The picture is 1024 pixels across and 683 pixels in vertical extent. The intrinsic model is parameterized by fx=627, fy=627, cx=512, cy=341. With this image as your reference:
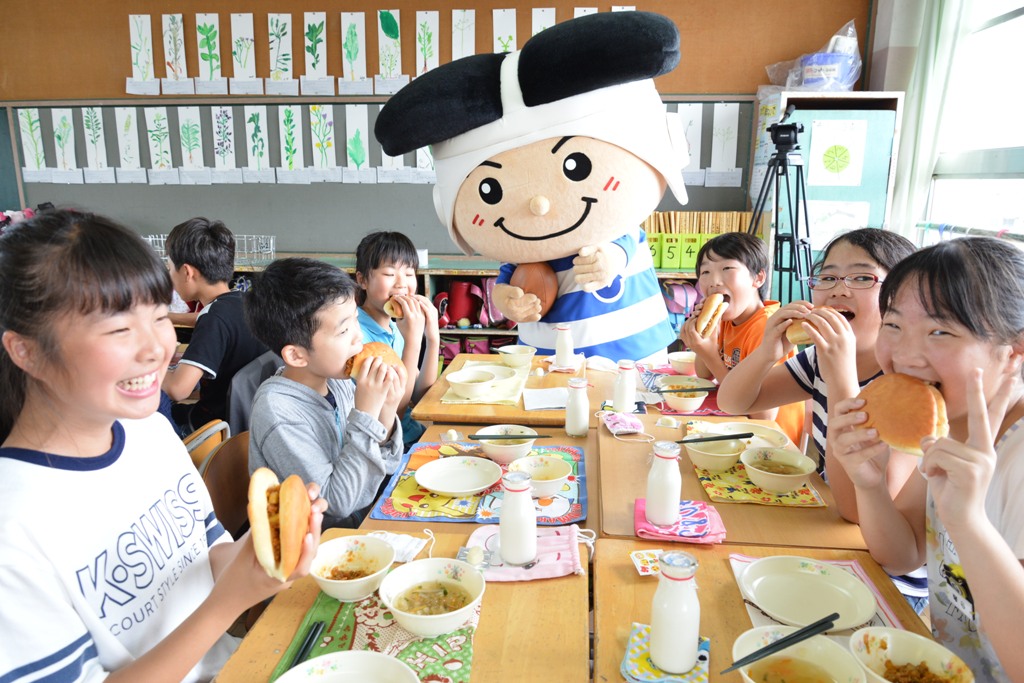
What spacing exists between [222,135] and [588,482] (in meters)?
4.27

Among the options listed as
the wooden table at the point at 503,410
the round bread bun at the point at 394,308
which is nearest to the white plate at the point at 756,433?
the wooden table at the point at 503,410

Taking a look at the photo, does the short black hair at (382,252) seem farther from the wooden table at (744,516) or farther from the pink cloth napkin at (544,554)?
the pink cloth napkin at (544,554)

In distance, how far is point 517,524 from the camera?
3.85 ft

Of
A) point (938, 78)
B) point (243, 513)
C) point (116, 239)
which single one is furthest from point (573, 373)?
point (938, 78)

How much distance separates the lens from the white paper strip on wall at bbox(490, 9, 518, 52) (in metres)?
4.25

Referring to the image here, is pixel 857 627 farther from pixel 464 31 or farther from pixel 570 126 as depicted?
pixel 464 31

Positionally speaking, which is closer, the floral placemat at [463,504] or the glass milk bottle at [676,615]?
the glass milk bottle at [676,615]

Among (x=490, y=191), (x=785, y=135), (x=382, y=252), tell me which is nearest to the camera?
(x=490, y=191)

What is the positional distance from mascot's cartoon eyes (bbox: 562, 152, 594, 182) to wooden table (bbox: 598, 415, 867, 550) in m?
0.90

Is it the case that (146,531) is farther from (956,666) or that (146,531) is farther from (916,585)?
(916,585)

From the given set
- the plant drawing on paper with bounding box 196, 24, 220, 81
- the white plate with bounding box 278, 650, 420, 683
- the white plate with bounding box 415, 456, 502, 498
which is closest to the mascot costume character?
the white plate with bounding box 415, 456, 502, 498

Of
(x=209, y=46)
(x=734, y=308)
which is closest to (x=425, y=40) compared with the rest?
(x=209, y=46)

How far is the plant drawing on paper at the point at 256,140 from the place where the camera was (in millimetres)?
4598

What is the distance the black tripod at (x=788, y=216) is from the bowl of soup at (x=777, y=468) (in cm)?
207
